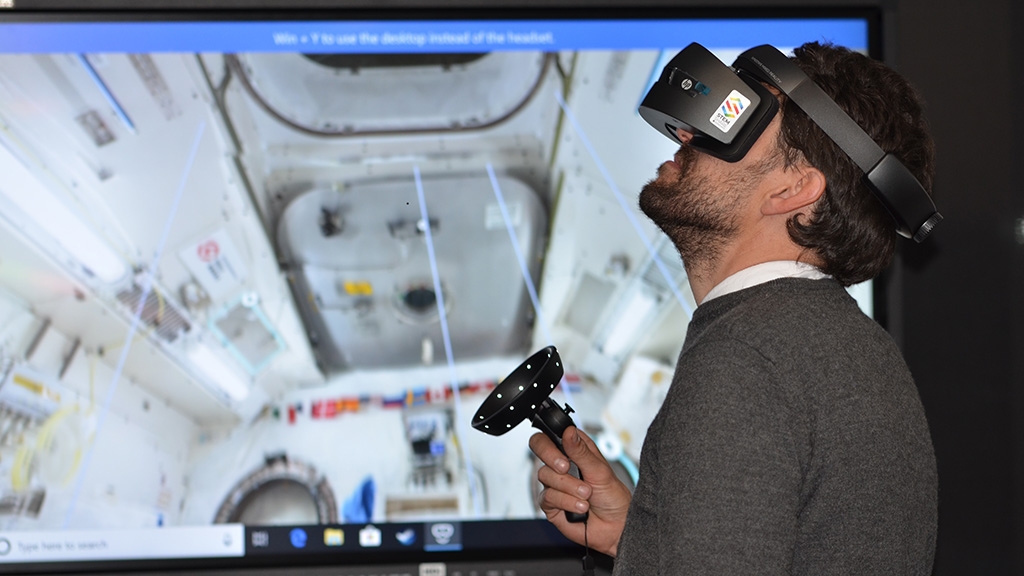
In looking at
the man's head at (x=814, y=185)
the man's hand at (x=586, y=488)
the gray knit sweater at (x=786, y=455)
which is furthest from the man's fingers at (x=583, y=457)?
the man's head at (x=814, y=185)

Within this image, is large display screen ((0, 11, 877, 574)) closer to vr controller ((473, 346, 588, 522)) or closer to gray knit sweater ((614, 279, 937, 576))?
vr controller ((473, 346, 588, 522))

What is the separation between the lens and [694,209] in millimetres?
1038

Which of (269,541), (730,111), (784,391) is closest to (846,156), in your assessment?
(730,111)

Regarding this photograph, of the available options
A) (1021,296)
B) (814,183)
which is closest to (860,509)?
(814,183)

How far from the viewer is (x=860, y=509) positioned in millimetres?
851

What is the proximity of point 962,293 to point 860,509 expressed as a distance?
1.63 meters

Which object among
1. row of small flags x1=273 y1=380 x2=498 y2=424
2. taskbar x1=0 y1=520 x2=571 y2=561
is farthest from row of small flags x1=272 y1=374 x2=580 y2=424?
taskbar x1=0 y1=520 x2=571 y2=561

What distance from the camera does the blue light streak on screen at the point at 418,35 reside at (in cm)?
202

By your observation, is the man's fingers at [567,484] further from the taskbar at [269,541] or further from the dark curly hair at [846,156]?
the taskbar at [269,541]

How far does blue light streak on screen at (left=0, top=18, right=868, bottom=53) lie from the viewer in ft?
6.61

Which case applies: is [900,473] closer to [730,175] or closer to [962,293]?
[730,175]

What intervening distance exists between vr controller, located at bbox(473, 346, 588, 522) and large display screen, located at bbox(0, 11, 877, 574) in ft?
3.07

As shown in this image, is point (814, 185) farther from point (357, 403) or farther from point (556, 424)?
point (357, 403)

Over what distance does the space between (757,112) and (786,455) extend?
0.43 metres
